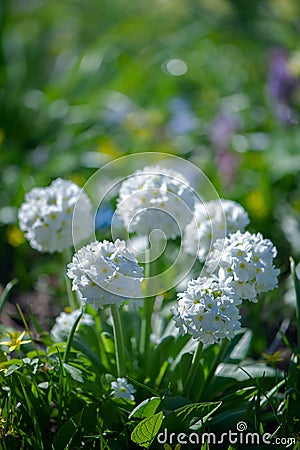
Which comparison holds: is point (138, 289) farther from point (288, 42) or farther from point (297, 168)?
point (288, 42)

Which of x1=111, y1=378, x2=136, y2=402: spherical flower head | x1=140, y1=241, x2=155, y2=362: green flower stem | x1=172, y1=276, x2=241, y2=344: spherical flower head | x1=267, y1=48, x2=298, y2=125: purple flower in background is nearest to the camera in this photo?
x1=172, y1=276, x2=241, y2=344: spherical flower head

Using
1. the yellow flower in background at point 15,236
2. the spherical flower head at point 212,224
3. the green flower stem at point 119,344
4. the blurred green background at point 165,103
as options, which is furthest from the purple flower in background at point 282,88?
the green flower stem at point 119,344

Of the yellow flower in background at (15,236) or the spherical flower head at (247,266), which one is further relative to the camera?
the yellow flower in background at (15,236)

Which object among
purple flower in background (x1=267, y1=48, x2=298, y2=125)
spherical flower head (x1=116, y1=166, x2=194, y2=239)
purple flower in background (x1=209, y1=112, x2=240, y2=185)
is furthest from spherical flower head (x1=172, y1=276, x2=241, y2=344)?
purple flower in background (x1=267, y1=48, x2=298, y2=125)

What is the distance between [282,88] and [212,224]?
1.93 metres

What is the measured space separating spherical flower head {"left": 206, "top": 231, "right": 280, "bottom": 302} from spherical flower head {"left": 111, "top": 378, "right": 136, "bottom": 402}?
1.30 ft

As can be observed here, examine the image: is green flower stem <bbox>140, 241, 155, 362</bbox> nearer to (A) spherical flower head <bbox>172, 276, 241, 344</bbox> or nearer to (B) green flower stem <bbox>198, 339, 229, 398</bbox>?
(B) green flower stem <bbox>198, 339, 229, 398</bbox>

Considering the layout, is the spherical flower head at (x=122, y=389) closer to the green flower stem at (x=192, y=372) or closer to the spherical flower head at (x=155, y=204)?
the green flower stem at (x=192, y=372)

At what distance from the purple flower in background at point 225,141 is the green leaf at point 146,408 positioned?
1840 mm

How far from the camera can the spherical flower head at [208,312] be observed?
1.51m

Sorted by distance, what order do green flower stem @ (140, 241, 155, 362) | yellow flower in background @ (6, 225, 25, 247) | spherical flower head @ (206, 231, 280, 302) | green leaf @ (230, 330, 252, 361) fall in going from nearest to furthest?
spherical flower head @ (206, 231, 280, 302) → green flower stem @ (140, 241, 155, 362) → green leaf @ (230, 330, 252, 361) → yellow flower in background @ (6, 225, 25, 247)

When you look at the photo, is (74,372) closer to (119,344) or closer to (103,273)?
(119,344)

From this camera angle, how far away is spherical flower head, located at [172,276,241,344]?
1512mm

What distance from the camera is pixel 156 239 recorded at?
1885 mm
